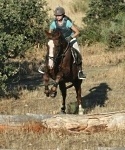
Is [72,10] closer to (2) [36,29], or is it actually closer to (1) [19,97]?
(2) [36,29]

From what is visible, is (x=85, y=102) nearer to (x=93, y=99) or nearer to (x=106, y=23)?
(x=93, y=99)

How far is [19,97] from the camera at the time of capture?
14.3m

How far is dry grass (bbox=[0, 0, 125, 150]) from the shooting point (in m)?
8.54

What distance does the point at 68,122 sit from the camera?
9.17 meters

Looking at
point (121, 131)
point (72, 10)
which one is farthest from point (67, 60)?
point (72, 10)

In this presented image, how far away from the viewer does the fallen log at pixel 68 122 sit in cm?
918

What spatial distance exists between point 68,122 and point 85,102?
176 inches

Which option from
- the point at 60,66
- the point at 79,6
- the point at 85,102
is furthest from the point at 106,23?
the point at 60,66

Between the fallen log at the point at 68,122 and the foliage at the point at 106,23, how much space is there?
14.6 m

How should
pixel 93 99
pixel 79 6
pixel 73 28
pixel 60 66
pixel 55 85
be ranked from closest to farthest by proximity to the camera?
1. pixel 55 85
2. pixel 60 66
3. pixel 73 28
4. pixel 93 99
5. pixel 79 6

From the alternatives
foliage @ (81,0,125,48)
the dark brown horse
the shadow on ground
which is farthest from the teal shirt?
foliage @ (81,0,125,48)

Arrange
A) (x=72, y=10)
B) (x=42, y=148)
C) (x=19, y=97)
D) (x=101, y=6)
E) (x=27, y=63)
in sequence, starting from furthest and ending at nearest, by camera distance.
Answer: (x=72, y=10), (x=101, y=6), (x=27, y=63), (x=19, y=97), (x=42, y=148)

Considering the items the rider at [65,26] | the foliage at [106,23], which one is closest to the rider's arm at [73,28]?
the rider at [65,26]

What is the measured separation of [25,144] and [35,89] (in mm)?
7047
